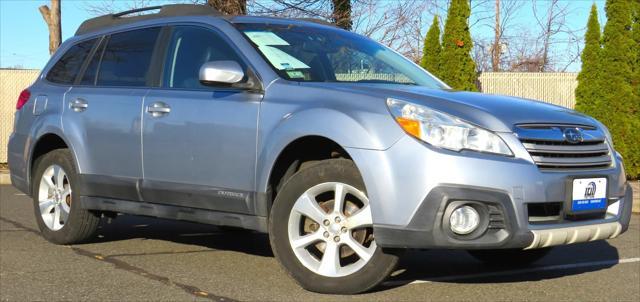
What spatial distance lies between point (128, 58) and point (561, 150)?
11.2 feet

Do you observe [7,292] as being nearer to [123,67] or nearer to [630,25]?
[123,67]

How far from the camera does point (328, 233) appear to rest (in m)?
5.05

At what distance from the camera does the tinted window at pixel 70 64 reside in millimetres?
7215

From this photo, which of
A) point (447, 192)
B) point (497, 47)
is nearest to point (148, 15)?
point (447, 192)

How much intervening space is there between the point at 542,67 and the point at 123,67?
3196cm

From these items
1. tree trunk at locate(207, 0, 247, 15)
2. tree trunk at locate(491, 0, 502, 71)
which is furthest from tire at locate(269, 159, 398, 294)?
tree trunk at locate(491, 0, 502, 71)

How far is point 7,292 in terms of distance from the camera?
513 cm

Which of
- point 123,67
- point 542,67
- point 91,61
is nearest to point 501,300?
point 123,67

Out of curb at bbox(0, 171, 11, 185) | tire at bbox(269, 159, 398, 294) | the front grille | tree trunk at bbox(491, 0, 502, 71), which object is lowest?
curb at bbox(0, 171, 11, 185)

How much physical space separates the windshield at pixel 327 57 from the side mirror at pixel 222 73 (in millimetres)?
284

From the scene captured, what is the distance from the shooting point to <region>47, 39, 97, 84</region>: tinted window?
7.21m

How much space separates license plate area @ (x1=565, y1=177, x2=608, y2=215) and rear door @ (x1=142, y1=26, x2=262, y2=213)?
6.21 ft

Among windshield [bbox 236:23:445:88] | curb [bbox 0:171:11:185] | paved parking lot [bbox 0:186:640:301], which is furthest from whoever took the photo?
curb [bbox 0:171:11:185]

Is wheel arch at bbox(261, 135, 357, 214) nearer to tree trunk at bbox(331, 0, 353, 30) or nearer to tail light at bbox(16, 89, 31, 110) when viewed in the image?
tail light at bbox(16, 89, 31, 110)
